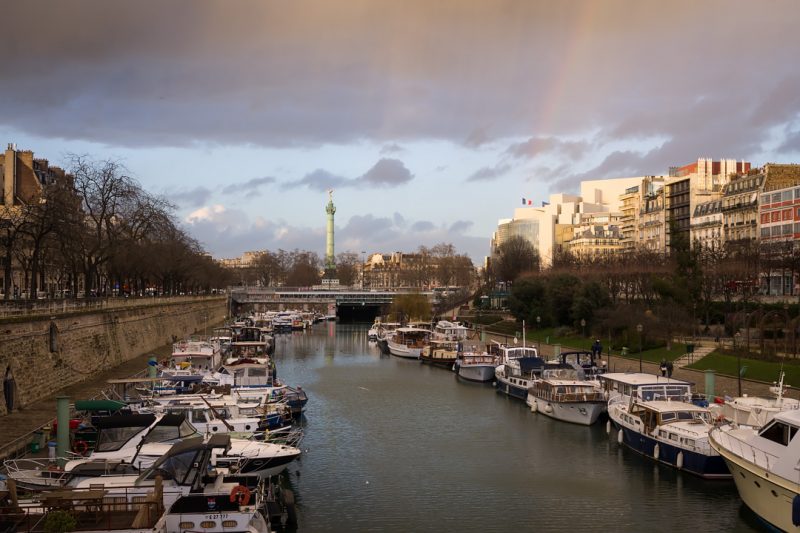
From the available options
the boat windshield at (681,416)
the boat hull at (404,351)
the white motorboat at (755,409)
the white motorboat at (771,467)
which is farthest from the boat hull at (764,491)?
the boat hull at (404,351)

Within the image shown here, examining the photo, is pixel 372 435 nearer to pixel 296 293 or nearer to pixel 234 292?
pixel 296 293

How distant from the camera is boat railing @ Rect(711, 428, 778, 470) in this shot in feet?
77.7

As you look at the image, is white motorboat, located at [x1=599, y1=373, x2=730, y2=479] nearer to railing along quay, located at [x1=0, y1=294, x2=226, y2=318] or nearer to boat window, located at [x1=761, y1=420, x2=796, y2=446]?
boat window, located at [x1=761, y1=420, x2=796, y2=446]

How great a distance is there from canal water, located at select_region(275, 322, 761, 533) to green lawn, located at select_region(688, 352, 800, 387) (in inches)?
364

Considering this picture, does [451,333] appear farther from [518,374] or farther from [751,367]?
[751,367]

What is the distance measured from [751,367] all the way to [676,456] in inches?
643

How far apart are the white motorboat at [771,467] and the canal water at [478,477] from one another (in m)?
1.38

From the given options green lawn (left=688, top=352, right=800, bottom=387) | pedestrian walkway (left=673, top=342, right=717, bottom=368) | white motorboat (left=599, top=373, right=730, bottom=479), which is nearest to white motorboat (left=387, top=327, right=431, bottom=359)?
pedestrian walkway (left=673, top=342, right=717, bottom=368)

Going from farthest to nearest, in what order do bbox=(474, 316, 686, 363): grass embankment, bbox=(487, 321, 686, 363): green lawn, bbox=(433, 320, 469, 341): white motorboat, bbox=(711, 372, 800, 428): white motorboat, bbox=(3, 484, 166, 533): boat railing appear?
bbox=(433, 320, 469, 341): white motorboat, bbox=(474, 316, 686, 363): grass embankment, bbox=(487, 321, 686, 363): green lawn, bbox=(711, 372, 800, 428): white motorboat, bbox=(3, 484, 166, 533): boat railing

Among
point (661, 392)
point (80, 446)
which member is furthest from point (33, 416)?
point (661, 392)

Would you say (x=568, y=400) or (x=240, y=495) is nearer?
(x=240, y=495)

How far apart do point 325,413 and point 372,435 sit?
7.03 m

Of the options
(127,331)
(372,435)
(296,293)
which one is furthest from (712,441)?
(296,293)

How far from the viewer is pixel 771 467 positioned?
76.3 feet
